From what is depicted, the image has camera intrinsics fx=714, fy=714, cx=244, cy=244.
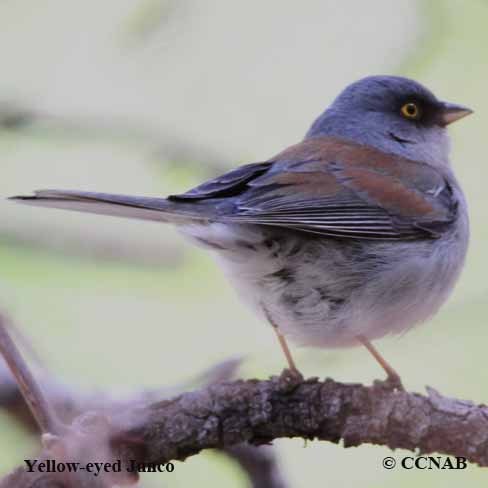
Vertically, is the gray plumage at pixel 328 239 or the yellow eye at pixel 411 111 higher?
the yellow eye at pixel 411 111

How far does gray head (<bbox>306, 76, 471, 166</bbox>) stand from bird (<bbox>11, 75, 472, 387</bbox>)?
0.53 m

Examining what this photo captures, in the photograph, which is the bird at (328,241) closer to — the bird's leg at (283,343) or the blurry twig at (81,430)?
the bird's leg at (283,343)

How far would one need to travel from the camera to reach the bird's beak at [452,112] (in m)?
3.89

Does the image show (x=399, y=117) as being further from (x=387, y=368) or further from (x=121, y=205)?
(x=121, y=205)

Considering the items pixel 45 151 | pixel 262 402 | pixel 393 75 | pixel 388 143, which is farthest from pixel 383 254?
pixel 45 151

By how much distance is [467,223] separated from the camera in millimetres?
3420

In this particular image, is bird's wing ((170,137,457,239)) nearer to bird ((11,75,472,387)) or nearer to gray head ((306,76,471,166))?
bird ((11,75,472,387))

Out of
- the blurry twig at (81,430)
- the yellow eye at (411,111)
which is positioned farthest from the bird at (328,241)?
the yellow eye at (411,111)

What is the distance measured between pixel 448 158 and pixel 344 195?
114 cm

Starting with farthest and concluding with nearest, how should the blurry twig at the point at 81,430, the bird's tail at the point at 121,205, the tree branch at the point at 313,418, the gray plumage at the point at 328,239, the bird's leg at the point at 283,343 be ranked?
the bird's leg at the point at 283,343, the gray plumage at the point at 328,239, the tree branch at the point at 313,418, the bird's tail at the point at 121,205, the blurry twig at the point at 81,430

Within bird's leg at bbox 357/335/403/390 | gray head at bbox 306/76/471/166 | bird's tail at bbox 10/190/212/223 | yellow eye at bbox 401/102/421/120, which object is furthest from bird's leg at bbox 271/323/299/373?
yellow eye at bbox 401/102/421/120

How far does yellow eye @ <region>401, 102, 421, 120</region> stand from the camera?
391 centimetres

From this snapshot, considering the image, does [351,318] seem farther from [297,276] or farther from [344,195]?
[344,195]

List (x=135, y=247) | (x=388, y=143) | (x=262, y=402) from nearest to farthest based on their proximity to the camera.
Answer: (x=262, y=402)
(x=135, y=247)
(x=388, y=143)
